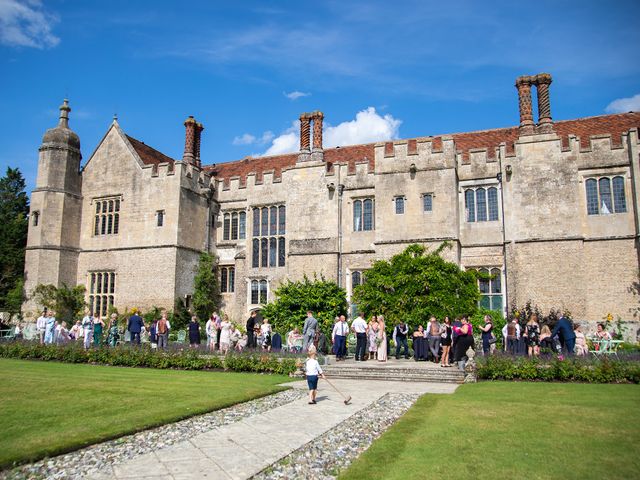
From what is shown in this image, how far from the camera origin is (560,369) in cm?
1226

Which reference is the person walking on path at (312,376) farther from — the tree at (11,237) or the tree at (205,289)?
the tree at (11,237)

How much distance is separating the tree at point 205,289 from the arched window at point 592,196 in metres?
17.7

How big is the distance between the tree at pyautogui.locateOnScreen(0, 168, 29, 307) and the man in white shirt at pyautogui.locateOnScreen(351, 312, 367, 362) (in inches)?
894

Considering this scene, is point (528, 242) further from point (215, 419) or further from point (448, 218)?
point (215, 419)

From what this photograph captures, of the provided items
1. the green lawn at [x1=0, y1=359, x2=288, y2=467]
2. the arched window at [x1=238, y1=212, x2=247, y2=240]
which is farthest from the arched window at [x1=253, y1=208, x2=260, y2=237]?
the green lawn at [x1=0, y1=359, x2=288, y2=467]

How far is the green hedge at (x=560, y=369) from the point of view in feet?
38.8

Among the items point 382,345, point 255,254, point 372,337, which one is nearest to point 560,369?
point 382,345

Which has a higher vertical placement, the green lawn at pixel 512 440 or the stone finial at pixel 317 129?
the stone finial at pixel 317 129

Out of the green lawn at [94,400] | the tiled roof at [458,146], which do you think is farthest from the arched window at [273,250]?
the green lawn at [94,400]

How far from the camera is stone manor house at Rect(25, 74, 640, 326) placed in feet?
69.2

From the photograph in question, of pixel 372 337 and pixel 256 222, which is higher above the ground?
pixel 256 222

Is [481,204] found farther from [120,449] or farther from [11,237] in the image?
[11,237]

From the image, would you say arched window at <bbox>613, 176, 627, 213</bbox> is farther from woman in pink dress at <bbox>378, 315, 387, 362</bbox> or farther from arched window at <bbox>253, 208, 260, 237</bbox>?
arched window at <bbox>253, 208, 260, 237</bbox>

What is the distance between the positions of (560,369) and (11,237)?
31.8 m
